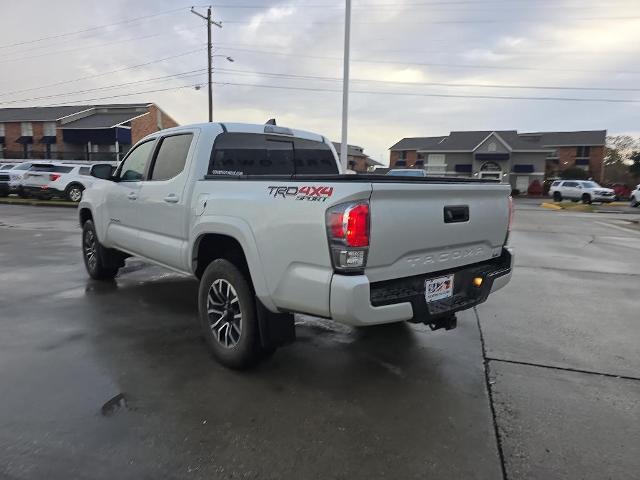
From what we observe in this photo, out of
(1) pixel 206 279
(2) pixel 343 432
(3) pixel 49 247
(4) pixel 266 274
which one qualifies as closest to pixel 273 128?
(1) pixel 206 279

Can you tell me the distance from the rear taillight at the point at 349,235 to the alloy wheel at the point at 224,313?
113 cm

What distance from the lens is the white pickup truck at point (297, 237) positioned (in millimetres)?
2740

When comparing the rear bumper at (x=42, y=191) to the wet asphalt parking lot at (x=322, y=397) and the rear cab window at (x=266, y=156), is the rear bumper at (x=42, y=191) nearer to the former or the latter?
the wet asphalt parking lot at (x=322, y=397)

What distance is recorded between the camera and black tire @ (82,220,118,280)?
242 inches

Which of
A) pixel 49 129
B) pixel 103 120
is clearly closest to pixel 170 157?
pixel 103 120

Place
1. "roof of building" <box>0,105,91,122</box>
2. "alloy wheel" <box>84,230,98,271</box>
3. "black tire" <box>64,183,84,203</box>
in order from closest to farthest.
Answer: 1. "alloy wheel" <box>84,230,98,271</box>
2. "black tire" <box>64,183,84,203</box>
3. "roof of building" <box>0,105,91,122</box>

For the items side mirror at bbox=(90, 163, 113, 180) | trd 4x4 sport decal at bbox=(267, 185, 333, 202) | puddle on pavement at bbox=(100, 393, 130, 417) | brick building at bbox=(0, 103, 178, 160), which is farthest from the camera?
brick building at bbox=(0, 103, 178, 160)

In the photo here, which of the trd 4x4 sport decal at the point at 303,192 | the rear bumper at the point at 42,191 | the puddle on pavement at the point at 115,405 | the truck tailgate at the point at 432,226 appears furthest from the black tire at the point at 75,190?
the truck tailgate at the point at 432,226

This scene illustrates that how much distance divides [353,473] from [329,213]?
1427 mm

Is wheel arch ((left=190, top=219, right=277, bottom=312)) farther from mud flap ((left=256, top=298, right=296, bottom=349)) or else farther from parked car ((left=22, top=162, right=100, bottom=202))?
parked car ((left=22, top=162, right=100, bottom=202))

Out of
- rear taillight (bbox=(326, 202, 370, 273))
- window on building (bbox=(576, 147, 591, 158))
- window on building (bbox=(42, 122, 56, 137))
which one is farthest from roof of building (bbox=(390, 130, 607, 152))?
rear taillight (bbox=(326, 202, 370, 273))

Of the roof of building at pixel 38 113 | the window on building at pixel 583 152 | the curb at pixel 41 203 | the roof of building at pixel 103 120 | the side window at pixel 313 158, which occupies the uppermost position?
the roof of building at pixel 38 113

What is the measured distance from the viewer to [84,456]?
8.10ft

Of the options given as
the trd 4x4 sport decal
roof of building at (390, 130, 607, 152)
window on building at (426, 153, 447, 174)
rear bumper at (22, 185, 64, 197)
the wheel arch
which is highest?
roof of building at (390, 130, 607, 152)
